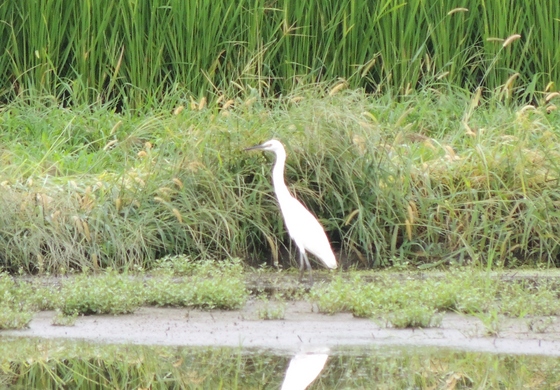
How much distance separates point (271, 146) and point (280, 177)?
0.86 ft

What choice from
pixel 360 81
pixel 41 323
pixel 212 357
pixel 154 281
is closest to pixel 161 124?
pixel 360 81

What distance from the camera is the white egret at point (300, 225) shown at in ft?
24.1

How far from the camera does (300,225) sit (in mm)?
7375

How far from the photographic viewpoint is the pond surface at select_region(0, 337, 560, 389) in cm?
472

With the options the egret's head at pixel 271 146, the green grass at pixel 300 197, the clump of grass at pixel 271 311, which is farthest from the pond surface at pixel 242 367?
the egret's head at pixel 271 146

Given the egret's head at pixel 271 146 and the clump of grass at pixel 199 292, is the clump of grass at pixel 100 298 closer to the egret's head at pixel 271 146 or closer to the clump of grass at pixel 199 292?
the clump of grass at pixel 199 292

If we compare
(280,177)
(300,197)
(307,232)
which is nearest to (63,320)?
(307,232)

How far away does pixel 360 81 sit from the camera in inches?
416

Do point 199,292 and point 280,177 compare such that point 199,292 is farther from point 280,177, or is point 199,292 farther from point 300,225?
point 280,177

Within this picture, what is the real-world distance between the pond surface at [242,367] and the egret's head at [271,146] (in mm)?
2544

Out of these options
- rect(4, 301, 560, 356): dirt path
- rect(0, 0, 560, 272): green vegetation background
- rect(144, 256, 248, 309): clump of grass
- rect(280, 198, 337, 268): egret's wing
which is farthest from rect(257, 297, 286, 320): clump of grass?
rect(0, 0, 560, 272): green vegetation background

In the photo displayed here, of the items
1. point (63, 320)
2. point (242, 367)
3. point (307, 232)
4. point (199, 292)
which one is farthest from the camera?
point (307, 232)

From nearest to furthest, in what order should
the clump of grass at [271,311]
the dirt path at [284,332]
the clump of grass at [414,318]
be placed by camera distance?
the dirt path at [284,332] → the clump of grass at [414,318] → the clump of grass at [271,311]

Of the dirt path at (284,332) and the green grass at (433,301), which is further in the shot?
the green grass at (433,301)
